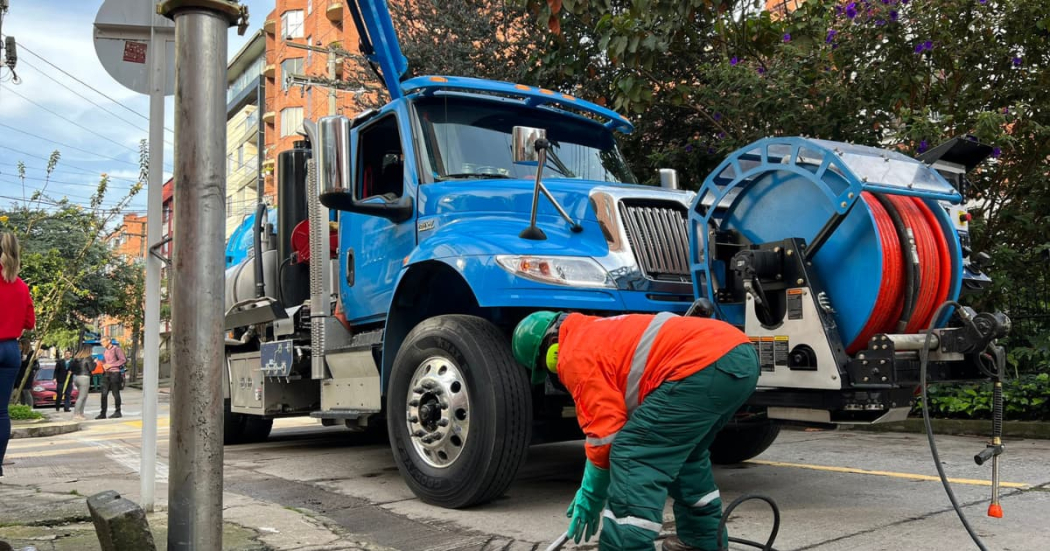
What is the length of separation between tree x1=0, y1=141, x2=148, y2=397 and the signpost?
824cm

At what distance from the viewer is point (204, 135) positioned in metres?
3.20

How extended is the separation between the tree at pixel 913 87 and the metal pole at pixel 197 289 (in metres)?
5.30

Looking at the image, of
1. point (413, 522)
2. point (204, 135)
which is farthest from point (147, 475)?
point (204, 135)

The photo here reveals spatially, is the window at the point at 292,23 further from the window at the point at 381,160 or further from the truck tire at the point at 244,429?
the window at the point at 381,160

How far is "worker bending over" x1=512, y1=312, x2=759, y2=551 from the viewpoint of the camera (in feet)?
10.3

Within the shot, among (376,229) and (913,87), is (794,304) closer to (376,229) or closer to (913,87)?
(376,229)

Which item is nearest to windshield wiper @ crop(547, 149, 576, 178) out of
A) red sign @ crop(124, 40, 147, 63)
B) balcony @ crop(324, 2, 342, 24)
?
red sign @ crop(124, 40, 147, 63)

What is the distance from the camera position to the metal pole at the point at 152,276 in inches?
183

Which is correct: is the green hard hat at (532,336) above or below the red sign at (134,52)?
below

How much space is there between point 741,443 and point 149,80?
4536mm

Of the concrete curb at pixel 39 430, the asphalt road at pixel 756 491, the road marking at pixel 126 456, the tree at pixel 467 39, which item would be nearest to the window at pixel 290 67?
the concrete curb at pixel 39 430

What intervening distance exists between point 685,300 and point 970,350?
160 cm

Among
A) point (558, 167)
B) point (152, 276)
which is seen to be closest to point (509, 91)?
point (558, 167)

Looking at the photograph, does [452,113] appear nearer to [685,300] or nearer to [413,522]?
[685,300]
